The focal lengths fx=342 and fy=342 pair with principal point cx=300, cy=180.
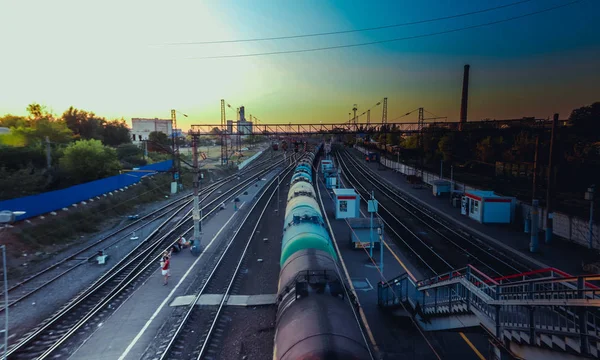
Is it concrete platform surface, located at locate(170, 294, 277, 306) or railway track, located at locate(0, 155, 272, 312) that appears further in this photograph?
railway track, located at locate(0, 155, 272, 312)

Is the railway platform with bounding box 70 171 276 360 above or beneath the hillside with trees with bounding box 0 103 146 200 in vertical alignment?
beneath

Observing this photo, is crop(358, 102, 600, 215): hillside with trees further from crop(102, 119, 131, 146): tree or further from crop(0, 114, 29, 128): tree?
crop(0, 114, 29, 128): tree

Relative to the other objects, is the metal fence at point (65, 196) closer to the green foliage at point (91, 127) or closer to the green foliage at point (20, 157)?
the green foliage at point (20, 157)

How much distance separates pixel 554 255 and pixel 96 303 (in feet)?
87.8

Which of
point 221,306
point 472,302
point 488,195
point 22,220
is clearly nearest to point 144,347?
point 221,306

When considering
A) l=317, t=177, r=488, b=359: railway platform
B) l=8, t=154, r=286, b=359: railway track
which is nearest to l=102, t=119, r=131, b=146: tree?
l=8, t=154, r=286, b=359: railway track

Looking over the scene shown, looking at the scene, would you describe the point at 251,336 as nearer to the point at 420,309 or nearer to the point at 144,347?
the point at 144,347

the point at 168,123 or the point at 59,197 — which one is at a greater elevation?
the point at 168,123

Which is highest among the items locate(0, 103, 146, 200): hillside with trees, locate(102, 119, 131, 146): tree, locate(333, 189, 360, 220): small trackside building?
locate(102, 119, 131, 146): tree

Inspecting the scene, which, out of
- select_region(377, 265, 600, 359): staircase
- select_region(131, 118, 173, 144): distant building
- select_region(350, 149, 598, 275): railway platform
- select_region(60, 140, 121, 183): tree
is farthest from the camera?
select_region(131, 118, 173, 144): distant building

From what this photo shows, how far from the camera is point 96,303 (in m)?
15.7

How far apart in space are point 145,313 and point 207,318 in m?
2.80

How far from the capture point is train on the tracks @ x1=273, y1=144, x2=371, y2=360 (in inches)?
287

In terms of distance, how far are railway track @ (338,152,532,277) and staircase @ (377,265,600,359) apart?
8135 millimetres
